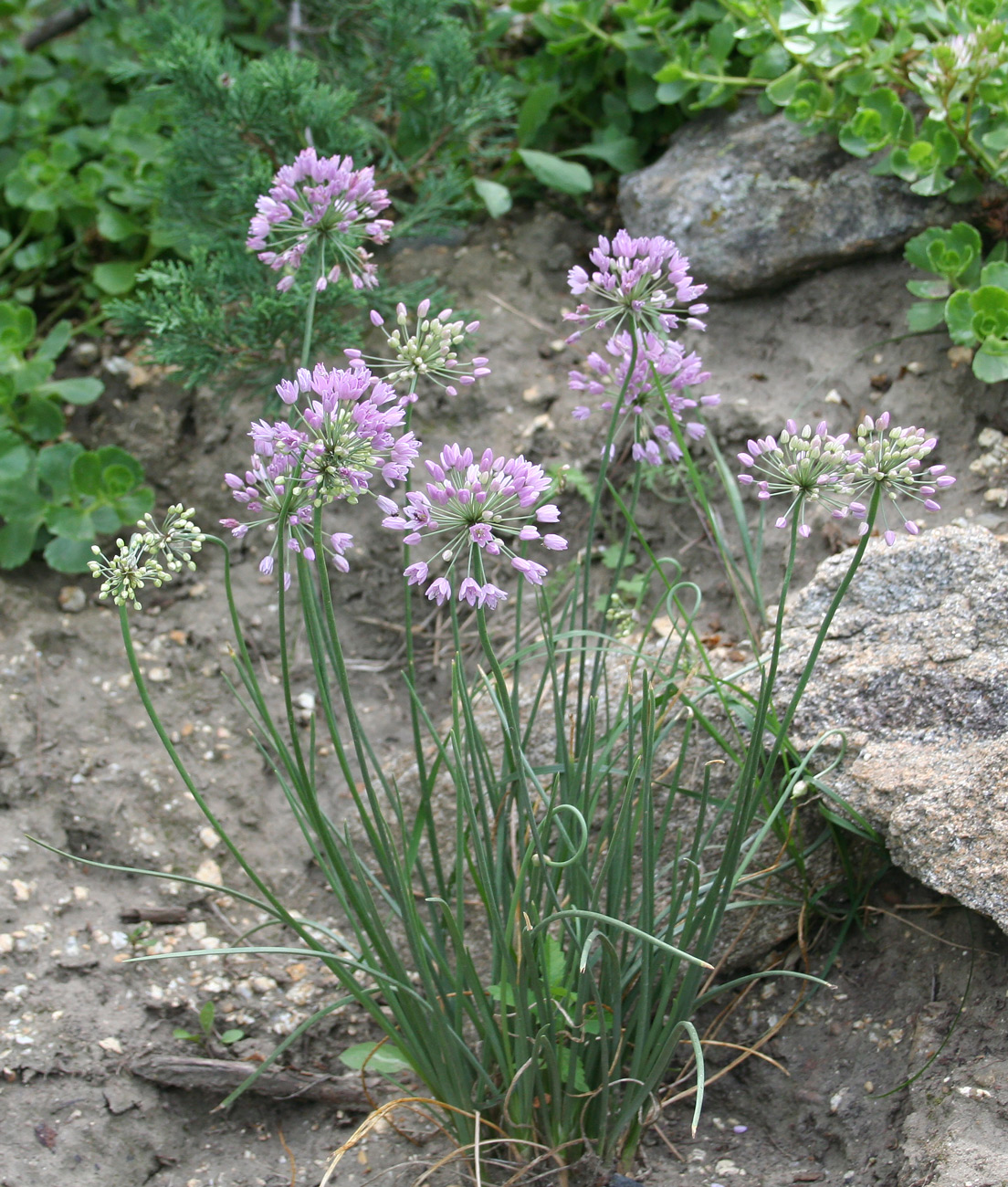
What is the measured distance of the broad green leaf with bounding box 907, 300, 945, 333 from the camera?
2.57 meters

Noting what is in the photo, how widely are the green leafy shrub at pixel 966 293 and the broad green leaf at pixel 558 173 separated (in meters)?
1.04

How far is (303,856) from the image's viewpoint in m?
2.51

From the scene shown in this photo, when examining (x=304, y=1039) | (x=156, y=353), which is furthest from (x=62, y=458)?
(x=304, y=1039)

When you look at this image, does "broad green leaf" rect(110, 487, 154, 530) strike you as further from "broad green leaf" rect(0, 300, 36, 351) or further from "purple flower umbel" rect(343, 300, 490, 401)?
"purple flower umbel" rect(343, 300, 490, 401)

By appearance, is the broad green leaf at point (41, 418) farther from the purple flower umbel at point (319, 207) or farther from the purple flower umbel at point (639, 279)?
the purple flower umbel at point (639, 279)

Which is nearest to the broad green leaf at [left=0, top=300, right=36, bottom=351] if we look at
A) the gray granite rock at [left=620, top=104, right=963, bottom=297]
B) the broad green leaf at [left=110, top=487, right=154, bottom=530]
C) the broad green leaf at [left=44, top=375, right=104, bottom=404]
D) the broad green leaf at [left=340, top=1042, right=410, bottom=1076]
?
the broad green leaf at [left=44, top=375, right=104, bottom=404]

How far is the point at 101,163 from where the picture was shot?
11.7 feet

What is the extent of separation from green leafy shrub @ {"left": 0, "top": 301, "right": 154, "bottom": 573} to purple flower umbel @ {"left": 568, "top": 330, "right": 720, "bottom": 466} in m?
1.53

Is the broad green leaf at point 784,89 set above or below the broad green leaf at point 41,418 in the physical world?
above

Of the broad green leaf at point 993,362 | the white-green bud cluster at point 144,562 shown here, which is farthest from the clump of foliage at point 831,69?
the white-green bud cluster at point 144,562

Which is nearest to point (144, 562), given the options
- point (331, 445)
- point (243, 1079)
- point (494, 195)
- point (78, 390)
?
point (331, 445)

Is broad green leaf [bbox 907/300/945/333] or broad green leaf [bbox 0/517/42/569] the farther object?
broad green leaf [bbox 0/517/42/569]

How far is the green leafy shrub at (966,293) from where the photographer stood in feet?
7.68

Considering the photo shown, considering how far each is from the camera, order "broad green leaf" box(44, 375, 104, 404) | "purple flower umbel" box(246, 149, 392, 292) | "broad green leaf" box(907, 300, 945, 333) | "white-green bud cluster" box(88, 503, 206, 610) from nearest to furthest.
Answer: "white-green bud cluster" box(88, 503, 206, 610) < "purple flower umbel" box(246, 149, 392, 292) < "broad green leaf" box(907, 300, 945, 333) < "broad green leaf" box(44, 375, 104, 404)
